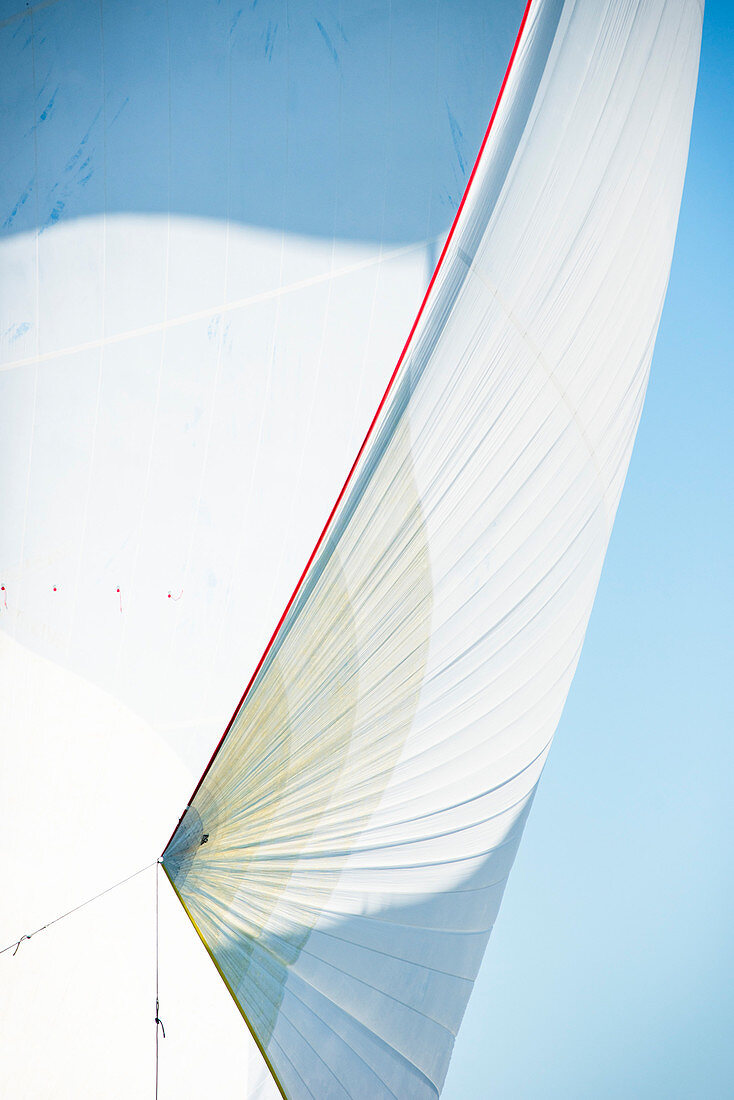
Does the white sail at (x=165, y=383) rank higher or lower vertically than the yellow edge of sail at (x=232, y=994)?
higher

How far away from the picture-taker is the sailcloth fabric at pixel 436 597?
1253 mm

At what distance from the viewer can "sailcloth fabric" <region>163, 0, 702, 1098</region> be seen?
125 centimetres

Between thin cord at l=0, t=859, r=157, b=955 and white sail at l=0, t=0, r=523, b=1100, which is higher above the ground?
white sail at l=0, t=0, r=523, b=1100

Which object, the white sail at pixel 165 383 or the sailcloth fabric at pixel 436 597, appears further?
the sailcloth fabric at pixel 436 597

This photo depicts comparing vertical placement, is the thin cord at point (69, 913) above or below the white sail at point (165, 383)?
below

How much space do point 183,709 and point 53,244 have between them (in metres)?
0.68

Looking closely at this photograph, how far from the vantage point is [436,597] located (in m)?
1.38

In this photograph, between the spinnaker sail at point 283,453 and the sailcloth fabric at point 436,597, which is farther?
the sailcloth fabric at point 436,597

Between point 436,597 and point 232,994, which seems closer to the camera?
point 232,994

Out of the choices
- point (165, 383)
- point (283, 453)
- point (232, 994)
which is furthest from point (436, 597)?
point (232, 994)

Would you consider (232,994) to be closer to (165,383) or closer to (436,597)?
(436,597)

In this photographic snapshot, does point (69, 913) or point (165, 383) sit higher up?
point (165, 383)

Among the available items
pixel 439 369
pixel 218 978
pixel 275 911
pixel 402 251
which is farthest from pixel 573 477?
pixel 218 978

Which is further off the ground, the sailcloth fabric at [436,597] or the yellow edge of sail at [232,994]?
the sailcloth fabric at [436,597]
